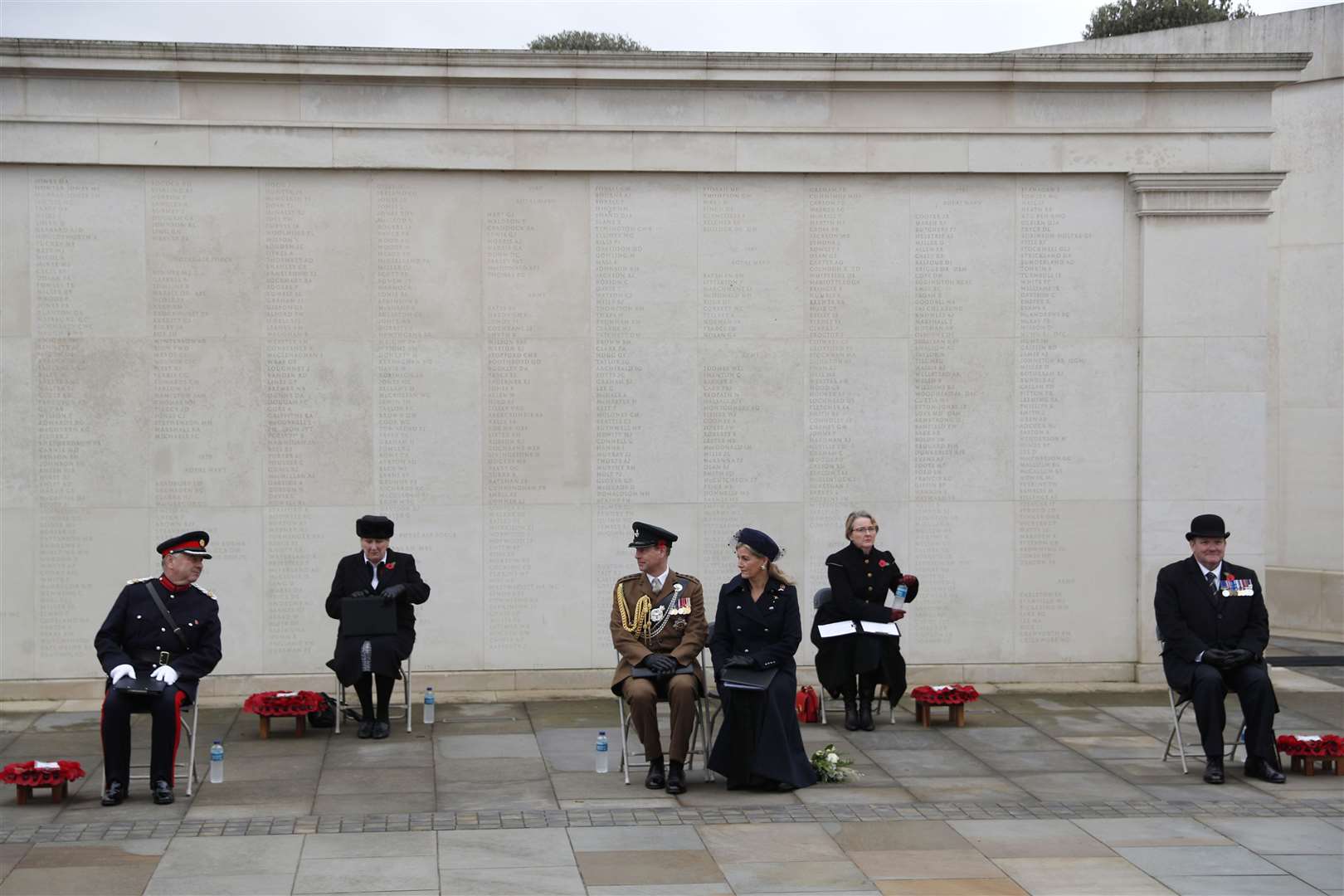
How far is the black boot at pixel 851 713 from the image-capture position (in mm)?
10992

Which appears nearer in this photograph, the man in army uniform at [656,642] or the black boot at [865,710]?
the man in army uniform at [656,642]

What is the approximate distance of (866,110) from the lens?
1263 centimetres

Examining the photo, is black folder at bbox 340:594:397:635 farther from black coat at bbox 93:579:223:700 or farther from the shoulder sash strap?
the shoulder sash strap

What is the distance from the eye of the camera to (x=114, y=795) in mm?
8562

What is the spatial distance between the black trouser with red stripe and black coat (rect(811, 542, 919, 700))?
4632 mm

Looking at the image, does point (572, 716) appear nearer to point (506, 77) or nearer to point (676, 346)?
point (676, 346)

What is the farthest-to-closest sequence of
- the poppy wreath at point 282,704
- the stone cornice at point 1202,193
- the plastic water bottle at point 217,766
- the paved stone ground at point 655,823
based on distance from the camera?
the stone cornice at point 1202,193
the poppy wreath at point 282,704
the plastic water bottle at point 217,766
the paved stone ground at point 655,823

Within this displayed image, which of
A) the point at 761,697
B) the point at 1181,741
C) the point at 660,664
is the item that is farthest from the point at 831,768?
the point at 1181,741

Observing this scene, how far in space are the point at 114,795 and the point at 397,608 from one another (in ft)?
9.01

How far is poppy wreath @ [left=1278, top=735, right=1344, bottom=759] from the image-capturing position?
948 cm

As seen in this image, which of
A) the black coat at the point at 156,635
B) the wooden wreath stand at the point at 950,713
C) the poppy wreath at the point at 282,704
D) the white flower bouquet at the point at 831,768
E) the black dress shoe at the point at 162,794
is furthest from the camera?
the wooden wreath stand at the point at 950,713

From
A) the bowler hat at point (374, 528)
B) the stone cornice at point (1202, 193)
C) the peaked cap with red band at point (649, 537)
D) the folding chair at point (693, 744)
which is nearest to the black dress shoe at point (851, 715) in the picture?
the folding chair at point (693, 744)

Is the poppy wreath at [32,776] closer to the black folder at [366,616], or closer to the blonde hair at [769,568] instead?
the black folder at [366,616]

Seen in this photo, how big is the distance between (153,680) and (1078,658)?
7805 mm
